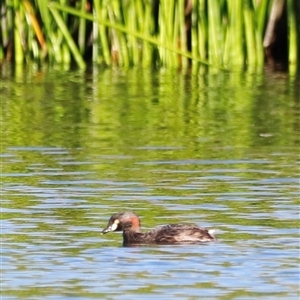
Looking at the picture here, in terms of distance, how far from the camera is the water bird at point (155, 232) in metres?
8.07

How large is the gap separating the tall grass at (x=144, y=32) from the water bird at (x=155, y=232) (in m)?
10.1

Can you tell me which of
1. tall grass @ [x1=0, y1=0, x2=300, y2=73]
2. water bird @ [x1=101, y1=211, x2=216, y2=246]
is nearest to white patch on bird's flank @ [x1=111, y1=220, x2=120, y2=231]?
water bird @ [x1=101, y1=211, x2=216, y2=246]

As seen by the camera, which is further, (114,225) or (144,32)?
(144,32)

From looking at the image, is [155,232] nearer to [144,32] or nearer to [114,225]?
[114,225]

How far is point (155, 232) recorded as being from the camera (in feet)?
27.2

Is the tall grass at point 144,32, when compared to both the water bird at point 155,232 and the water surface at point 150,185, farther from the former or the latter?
the water bird at point 155,232

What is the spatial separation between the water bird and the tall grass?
10084mm

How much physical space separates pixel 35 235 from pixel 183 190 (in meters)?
1.94

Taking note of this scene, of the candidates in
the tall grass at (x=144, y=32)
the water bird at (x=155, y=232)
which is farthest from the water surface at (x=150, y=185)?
the tall grass at (x=144, y=32)

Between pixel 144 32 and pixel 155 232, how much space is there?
1102 cm

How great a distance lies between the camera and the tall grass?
18938 millimetres

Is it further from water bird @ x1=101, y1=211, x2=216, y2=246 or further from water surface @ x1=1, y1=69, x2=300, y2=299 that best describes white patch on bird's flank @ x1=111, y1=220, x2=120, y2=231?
water surface @ x1=1, y1=69, x2=300, y2=299

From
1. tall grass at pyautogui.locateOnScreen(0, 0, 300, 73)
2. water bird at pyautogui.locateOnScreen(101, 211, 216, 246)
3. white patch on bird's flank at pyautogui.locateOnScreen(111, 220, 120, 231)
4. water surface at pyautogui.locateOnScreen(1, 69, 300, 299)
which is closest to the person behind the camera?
water surface at pyautogui.locateOnScreen(1, 69, 300, 299)

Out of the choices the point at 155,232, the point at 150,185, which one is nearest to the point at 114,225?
the point at 155,232
